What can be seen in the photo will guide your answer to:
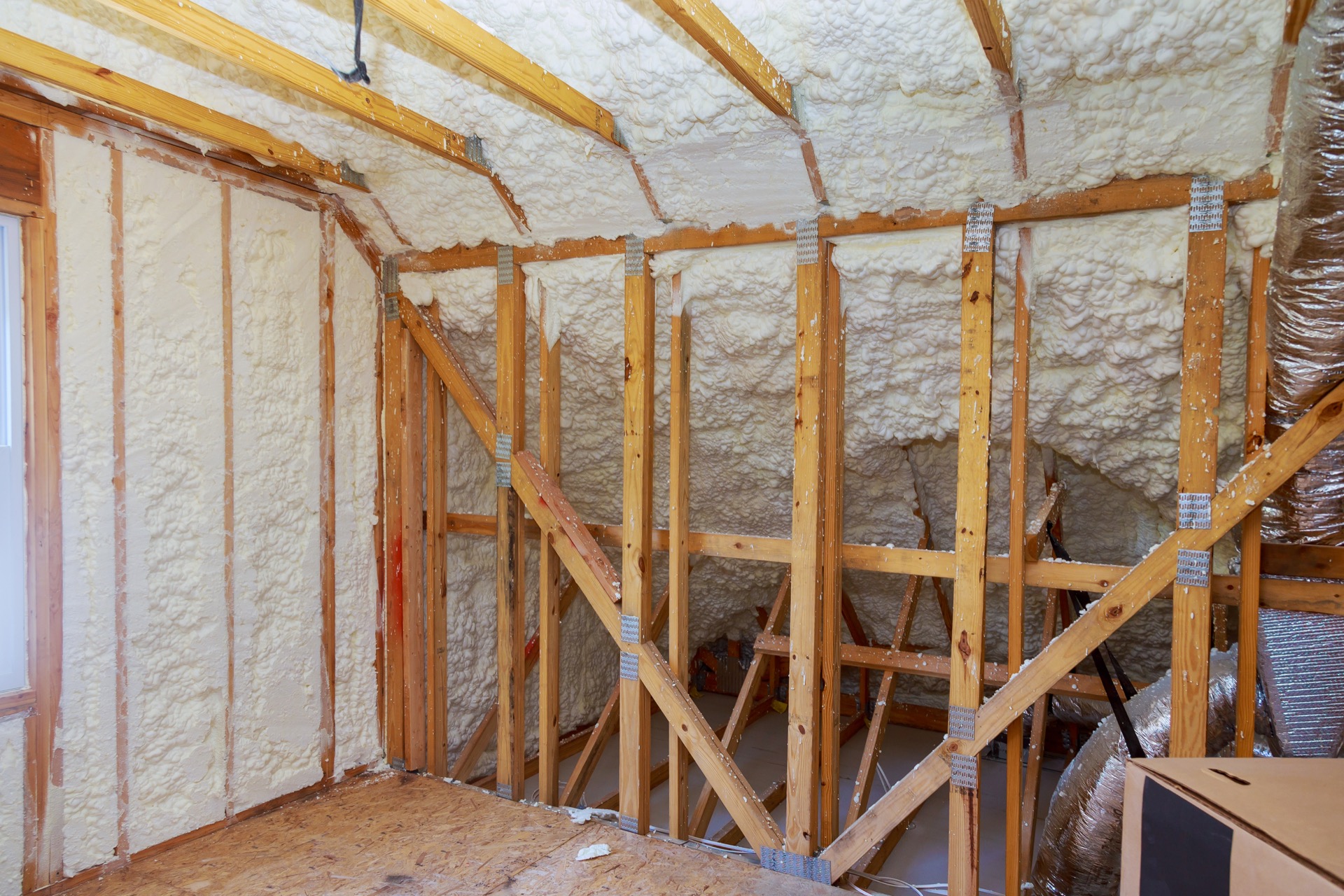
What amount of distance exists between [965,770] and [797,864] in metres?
0.62

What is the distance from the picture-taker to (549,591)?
2967 mm

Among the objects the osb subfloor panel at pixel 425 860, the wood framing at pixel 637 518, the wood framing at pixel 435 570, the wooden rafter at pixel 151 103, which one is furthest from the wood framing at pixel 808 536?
the wooden rafter at pixel 151 103

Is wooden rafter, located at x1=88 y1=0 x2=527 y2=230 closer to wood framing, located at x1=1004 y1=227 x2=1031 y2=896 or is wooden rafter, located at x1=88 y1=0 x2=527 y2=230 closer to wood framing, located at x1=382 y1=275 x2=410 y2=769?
wood framing, located at x1=382 y1=275 x2=410 y2=769

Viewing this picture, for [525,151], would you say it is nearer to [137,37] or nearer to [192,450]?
[137,37]

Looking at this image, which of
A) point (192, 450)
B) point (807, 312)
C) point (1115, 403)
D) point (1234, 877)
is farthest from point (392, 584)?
point (1234, 877)

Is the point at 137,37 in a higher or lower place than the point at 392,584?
higher

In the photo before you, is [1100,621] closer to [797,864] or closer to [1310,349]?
[1310,349]

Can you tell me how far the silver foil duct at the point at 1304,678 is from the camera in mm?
2014

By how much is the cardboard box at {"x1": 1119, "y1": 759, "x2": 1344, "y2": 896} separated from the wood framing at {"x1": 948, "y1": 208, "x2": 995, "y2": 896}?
109 cm

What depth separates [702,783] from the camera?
4066mm

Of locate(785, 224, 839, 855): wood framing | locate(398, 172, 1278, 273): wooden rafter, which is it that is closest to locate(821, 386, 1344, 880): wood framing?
locate(785, 224, 839, 855): wood framing

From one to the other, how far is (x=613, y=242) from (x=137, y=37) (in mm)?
1426

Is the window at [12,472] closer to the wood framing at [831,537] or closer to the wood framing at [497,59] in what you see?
the wood framing at [497,59]

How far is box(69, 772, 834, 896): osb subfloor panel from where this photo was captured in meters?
2.33
